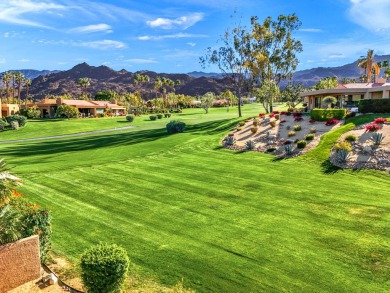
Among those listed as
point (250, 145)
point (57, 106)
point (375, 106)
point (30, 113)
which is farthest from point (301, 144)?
point (57, 106)

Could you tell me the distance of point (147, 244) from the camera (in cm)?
1461

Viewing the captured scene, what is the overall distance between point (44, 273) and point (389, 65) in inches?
5275

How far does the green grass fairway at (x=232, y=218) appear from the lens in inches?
478

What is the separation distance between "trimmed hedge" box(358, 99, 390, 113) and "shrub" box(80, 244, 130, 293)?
125 feet

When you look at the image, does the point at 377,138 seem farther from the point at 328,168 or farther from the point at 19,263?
the point at 19,263

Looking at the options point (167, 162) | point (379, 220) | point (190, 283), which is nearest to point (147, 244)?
point (190, 283)

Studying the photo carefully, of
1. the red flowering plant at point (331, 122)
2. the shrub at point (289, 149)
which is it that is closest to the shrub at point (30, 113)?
the red flowering plant at point (331, 122)

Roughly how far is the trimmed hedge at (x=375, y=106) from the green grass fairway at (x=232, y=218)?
1407cm

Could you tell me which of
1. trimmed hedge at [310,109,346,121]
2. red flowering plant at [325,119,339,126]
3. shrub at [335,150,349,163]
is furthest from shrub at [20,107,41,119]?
shrub at [335,150,349,163]

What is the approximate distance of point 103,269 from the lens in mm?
9992

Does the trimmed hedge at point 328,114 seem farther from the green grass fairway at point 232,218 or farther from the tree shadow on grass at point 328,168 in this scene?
the tree shadow on grass at point 328,168

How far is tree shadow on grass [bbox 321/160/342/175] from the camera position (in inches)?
1007

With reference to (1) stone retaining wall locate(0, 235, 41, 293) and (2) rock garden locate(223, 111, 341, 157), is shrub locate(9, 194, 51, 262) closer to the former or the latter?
(1) stone retaining wall locate(0, 235, 41, 293)

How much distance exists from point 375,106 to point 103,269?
3908 cm
